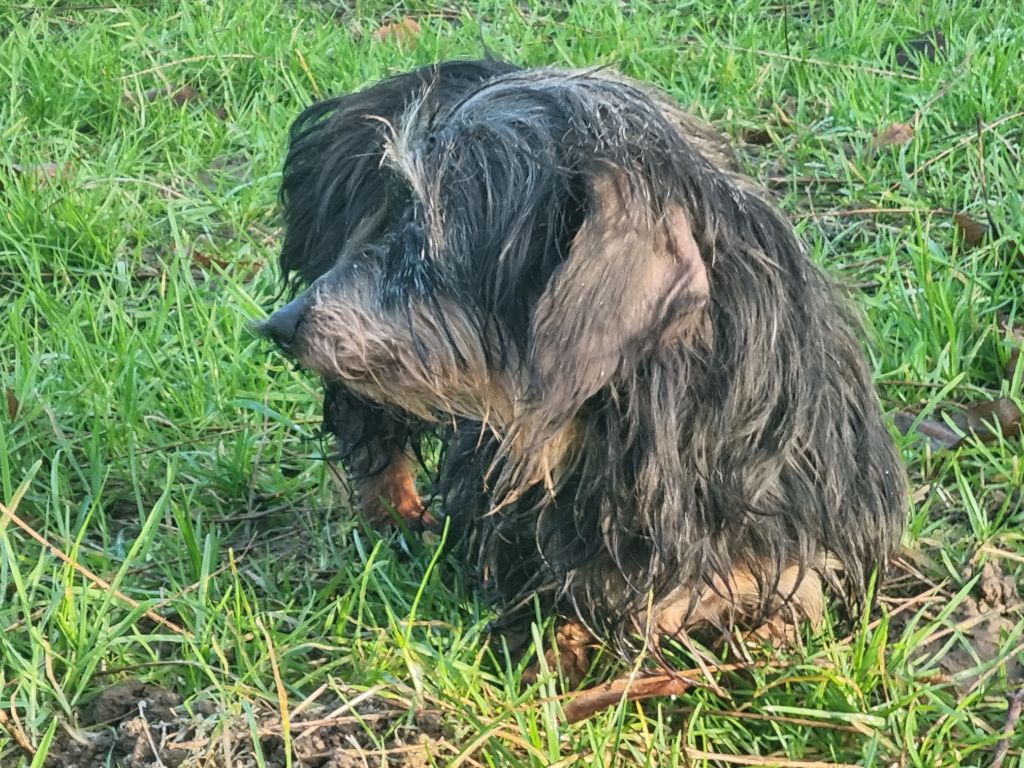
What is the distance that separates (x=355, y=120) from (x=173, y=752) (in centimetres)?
126

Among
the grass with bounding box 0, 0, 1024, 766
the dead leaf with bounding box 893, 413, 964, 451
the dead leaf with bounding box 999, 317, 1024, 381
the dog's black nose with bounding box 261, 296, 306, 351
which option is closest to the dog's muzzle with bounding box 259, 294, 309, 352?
the dog's black nose with bounding box 261, 296, 306, 351

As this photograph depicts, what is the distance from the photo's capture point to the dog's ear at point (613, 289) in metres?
1.93

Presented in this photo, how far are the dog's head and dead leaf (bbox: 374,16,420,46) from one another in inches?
119

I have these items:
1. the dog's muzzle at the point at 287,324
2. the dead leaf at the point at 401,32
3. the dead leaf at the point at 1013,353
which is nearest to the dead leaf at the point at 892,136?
the dead leaf at the point at 1013,353

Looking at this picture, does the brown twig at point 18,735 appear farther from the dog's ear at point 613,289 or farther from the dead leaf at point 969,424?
the dead leaf at point 969,424

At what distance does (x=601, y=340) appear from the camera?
6.42 ft

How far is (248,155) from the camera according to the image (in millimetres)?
4520

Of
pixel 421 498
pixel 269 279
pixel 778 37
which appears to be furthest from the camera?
pixel 778 37

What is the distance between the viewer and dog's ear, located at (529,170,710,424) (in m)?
1.93

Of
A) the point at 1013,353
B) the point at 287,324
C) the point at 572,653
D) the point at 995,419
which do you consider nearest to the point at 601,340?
the point at 287,324

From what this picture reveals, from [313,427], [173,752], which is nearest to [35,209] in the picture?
[313,427]

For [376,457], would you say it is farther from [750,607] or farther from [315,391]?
[750,607]

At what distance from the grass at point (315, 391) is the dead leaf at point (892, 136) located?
2 centimetres

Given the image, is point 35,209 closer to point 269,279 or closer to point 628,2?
point 269,279
